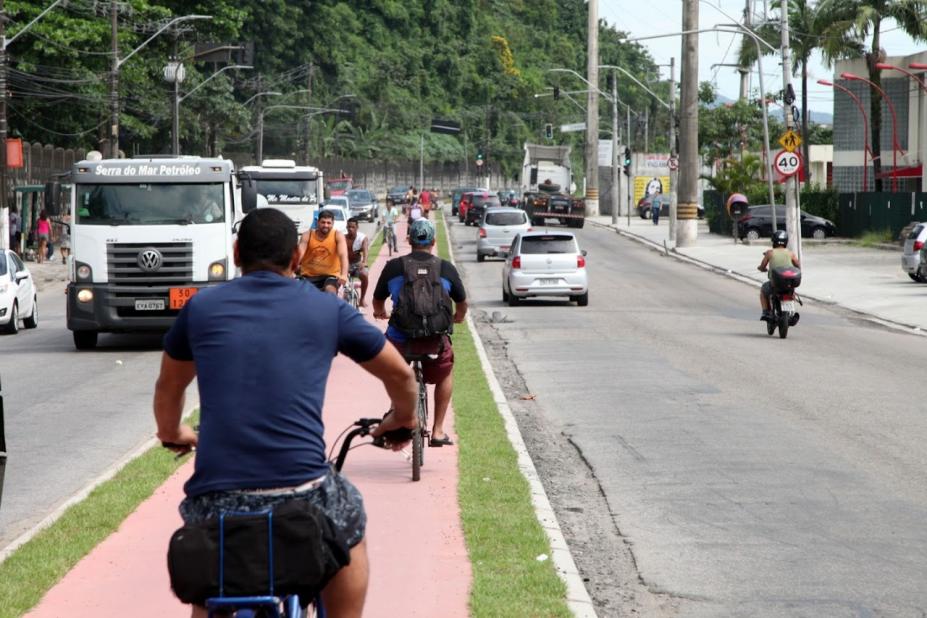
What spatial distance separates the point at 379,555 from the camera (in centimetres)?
852

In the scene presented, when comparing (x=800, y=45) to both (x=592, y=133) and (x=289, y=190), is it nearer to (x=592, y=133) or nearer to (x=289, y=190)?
(x=592, y=133)

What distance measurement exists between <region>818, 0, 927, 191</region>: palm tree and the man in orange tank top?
42.1 meters

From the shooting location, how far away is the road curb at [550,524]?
767 centimetres

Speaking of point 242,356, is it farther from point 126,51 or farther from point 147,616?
point 126,51

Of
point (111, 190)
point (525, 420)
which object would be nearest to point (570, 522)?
point (525, 420)

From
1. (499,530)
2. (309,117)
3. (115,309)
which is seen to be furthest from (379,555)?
(309,117)

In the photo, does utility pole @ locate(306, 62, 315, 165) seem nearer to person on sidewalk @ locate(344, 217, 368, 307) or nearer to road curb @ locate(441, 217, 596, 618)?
person on sidewalk @ locate(344, 217, 368, 307)

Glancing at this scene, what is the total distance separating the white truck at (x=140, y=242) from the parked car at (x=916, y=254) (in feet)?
68.4

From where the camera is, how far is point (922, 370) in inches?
789

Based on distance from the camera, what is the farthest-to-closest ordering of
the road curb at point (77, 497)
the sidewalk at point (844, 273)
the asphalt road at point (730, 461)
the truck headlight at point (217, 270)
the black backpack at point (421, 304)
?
1. the sidewalk at point (844, 273)
2. the truck headlight at point (217, 270)
3. the black backpack at point (421, 304)
4. the road curb at point (77, 497)
5. the asphalt road at point (730, 461)

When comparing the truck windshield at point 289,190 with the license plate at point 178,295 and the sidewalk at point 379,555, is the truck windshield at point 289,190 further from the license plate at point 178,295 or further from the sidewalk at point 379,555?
the sidewalk at point 379,555

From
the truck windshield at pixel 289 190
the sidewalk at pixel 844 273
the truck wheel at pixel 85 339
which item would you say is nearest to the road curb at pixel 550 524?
the truck wheel at pixel 85 339

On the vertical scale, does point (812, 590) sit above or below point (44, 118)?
below

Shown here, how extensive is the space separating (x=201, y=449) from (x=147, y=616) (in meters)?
2.96
